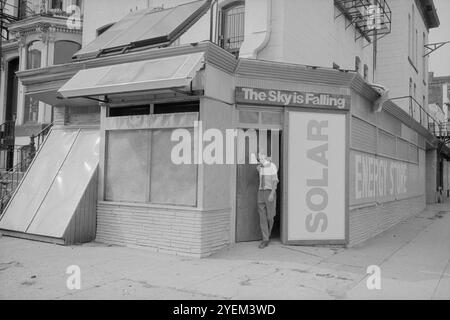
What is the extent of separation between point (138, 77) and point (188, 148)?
60.4 inches

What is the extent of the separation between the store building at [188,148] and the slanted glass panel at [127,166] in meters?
0.02

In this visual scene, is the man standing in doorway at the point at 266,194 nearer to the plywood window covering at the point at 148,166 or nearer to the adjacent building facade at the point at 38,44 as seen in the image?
the plywood window covering at the point at 148,166

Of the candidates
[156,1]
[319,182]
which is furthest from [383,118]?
[156,1]

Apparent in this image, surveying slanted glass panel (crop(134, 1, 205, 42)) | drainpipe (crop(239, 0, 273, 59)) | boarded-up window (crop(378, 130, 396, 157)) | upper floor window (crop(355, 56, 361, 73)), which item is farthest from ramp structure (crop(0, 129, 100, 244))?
upper floor window (crop(355, 56, 361, 73))

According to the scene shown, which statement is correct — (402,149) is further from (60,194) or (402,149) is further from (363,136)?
(60,194)

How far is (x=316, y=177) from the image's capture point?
847cm

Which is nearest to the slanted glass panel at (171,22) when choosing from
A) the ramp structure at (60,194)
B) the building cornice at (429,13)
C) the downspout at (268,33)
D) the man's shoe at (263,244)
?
the downspout at (268,33)

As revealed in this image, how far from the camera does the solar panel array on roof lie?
27.5ft

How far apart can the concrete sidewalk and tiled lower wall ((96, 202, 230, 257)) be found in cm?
22

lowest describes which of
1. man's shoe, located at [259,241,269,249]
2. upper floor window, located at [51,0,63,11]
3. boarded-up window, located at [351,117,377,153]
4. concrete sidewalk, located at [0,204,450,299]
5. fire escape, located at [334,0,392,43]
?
concrete sidewalk, located at [0,204,450,299]

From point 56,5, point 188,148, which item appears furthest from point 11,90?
point 188,148

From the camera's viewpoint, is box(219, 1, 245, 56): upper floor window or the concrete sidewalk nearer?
the concrete sidewalk

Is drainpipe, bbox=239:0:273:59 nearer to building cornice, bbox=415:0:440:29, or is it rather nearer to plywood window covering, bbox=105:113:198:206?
plywood window covering, bbox=105:113:198:206

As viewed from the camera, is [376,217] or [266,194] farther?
[376,217]
